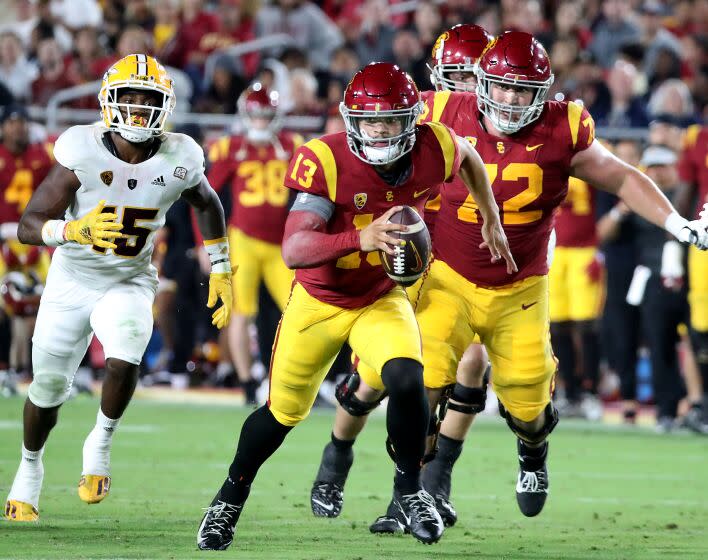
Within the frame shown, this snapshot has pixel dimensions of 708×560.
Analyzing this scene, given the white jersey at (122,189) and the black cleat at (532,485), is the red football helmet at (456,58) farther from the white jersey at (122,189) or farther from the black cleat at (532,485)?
the black cleat at (532,485)

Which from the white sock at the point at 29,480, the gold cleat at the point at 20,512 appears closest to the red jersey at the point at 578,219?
the white sock at the point at 29,480

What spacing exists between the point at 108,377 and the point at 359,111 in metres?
1.45

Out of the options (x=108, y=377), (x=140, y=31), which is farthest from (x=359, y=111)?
(x=140, y=31)

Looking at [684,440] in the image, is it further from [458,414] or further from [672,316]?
[458,414]

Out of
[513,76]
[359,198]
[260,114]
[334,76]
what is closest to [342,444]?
[359,198]

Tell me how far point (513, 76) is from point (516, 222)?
617 mm

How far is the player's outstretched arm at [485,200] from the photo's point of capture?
17.2 ft

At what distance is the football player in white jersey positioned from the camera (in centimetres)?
538

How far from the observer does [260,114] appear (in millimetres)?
10188

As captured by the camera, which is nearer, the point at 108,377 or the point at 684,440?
the point at 108,377

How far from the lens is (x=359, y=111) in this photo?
4.90 m

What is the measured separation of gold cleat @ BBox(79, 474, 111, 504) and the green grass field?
0.09 meters

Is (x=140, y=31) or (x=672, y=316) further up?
(x=140, y=31)

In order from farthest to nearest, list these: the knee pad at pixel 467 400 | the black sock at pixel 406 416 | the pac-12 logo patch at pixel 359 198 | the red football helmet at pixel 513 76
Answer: the knee pad at pixel 467 400 → the red football helmet at pixel 513 76 → the pac-12 logo patch at pixel 359 198 → the black sock at pixel 406 416
